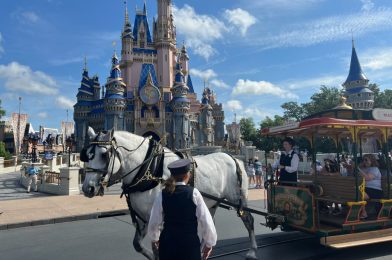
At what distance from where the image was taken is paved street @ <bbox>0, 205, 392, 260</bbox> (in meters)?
5.88

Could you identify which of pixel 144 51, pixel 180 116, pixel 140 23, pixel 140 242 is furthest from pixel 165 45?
pixel 140 242

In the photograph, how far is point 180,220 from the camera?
284 cm

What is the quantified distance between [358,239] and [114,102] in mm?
48692

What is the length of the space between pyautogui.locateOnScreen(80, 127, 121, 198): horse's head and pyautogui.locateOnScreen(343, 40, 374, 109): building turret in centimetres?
5478

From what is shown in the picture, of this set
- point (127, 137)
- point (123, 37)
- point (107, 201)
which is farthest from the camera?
point (123, 37)

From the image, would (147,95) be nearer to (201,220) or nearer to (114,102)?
(114,102)

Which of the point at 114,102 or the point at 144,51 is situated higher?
the point at 144,51

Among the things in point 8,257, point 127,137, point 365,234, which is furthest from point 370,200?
point 8,257

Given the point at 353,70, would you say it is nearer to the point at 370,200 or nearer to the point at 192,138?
the point at 192,138

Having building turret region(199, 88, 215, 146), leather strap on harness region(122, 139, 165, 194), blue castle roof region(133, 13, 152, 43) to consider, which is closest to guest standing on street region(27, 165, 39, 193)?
leather strap on harness region(122, 139, 165, 194)

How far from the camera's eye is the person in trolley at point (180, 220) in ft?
9.29

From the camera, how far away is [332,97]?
191ft

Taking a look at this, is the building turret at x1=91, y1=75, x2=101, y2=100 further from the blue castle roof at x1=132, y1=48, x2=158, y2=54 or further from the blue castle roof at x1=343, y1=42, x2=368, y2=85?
the blue castle roof at x1=343, y1=42, x2=368, y2=85

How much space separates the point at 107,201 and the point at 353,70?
5295cm
